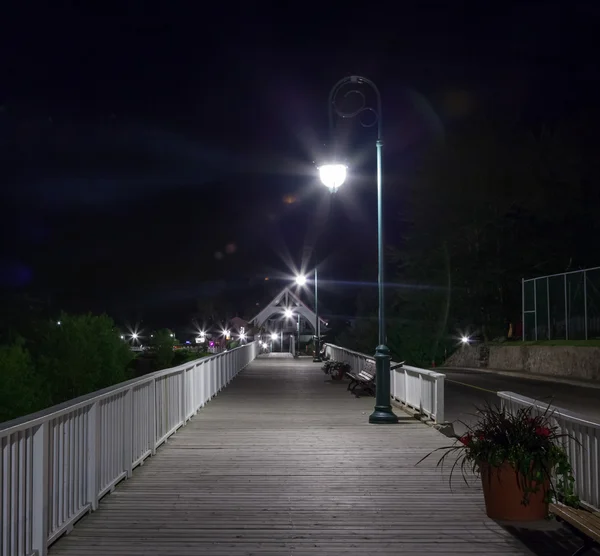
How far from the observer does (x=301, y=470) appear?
31.0ft

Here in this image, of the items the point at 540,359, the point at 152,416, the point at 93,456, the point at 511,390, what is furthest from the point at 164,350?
the point at 93,456

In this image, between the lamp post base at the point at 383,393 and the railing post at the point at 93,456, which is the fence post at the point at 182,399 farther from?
the railing post at the point at 93,456

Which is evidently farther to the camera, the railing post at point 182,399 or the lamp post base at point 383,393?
the lamp post base at point 383,393

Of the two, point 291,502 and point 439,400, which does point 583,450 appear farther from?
point 439,400

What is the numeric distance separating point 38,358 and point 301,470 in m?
37.9

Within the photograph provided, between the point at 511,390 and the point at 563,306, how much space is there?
1556 centimetres

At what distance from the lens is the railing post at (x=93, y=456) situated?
7000 mm

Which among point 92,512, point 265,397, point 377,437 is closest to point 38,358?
point 265,397

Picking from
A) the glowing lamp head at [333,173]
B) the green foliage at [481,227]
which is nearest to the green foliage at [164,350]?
the green foliage at [481,227]

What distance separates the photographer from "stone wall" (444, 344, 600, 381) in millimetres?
32125

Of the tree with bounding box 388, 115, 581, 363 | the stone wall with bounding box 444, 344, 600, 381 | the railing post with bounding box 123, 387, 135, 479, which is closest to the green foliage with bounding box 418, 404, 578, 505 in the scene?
the railing post with bounding box 123, 387, 135, 479

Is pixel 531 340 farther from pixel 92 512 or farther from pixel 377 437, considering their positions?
pixel 92 512

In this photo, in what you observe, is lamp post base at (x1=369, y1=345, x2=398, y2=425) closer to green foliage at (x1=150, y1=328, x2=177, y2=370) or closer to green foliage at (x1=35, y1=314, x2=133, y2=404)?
green foliage at (x1=35, y1=314, x2=133, y2=404)

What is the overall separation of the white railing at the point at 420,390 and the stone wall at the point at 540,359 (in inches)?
630
